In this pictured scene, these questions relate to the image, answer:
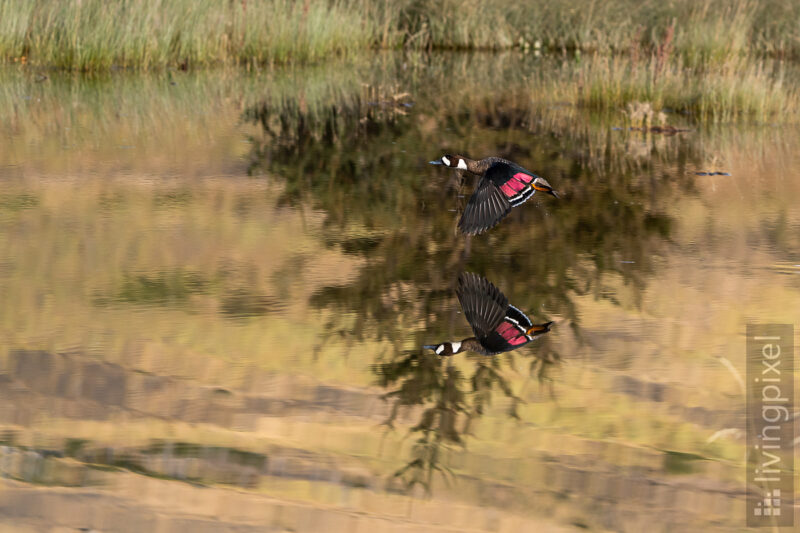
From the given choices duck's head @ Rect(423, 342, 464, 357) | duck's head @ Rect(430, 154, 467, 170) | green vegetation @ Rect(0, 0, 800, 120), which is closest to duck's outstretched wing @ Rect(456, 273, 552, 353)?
duck's head @ Rect(423, 342, 464, 357)

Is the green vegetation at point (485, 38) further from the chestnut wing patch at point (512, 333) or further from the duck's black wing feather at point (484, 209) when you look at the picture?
the chestnut wing patch at point (512, 333)

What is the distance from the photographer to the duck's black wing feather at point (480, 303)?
4.94 m

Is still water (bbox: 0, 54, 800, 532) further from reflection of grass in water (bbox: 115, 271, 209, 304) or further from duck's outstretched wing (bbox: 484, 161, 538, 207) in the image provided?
duck's outstretched wing (bbox: 484, 161, 538, 207)

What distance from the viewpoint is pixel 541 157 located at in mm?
10234

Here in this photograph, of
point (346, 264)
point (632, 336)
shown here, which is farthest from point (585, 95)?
point (632, 336)

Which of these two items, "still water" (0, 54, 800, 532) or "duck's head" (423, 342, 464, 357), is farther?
"duck's head" (423, 342, 464, 357)

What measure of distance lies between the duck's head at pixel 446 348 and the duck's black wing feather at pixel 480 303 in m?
0.15

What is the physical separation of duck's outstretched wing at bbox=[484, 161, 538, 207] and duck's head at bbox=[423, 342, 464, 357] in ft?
4.90

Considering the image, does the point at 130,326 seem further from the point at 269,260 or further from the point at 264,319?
the point at 269,260

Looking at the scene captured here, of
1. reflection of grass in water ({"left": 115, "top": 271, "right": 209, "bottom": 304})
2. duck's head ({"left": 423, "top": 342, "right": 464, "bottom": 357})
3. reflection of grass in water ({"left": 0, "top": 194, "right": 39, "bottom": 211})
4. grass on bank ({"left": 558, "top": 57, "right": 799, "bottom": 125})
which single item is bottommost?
duck's head ({"left": 423, "top": 342, "right": 464, "bottom": 357})

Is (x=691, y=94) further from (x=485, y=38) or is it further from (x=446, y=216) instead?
(x=485, y=38)

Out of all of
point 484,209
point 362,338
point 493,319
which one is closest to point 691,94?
point 484,209

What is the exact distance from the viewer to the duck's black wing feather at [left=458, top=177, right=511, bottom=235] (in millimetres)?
5871

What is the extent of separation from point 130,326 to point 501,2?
21658 mm
